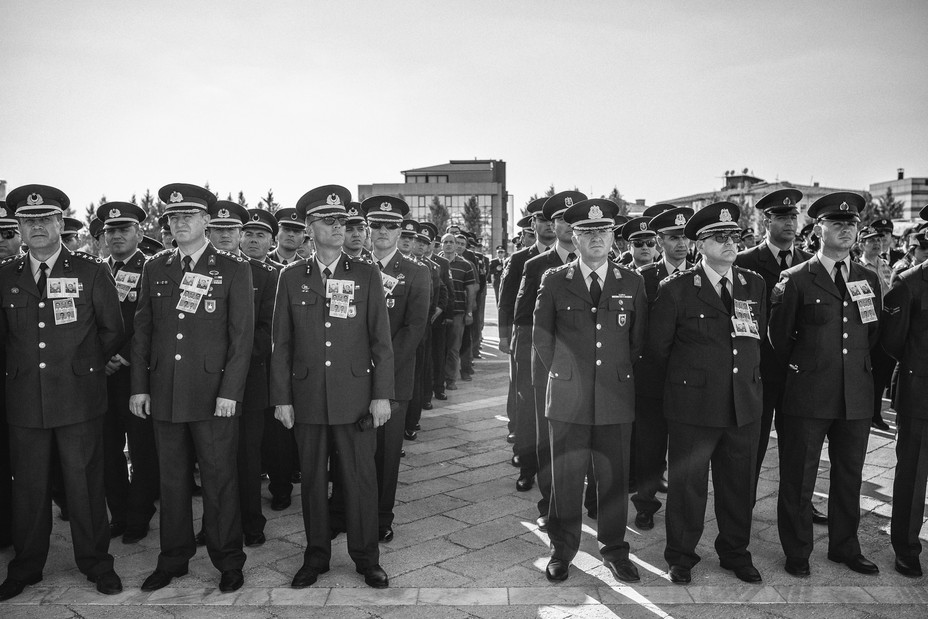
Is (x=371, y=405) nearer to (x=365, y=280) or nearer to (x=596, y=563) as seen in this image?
(x=365, y=280)

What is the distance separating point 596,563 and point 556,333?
148cm

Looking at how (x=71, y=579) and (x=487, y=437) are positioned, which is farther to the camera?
(x=487, y=437)

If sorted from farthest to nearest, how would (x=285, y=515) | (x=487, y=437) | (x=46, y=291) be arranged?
(x=487, y=437)
(x=285, y=515)
(x=46, y=291)

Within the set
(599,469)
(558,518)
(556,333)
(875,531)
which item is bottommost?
(875,531)

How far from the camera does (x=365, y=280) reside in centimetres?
433

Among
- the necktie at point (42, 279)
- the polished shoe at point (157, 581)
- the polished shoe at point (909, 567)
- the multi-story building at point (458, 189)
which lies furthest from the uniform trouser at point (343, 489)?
the multi-story building at point (458, 189)

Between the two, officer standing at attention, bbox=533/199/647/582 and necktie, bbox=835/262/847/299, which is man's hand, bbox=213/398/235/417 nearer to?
officer standing at attention, bbox=533/199/647/582

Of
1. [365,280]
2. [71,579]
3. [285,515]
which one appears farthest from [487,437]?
[71,579]

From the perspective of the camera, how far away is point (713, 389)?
420 centimetres

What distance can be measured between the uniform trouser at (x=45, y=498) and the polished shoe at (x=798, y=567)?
13.5 ft

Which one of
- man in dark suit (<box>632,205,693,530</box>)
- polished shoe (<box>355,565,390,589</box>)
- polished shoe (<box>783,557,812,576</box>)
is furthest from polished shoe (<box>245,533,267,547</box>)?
polished shoe (<box>783,557,812,576</box>)

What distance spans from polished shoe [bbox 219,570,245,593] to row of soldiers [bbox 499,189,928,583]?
1875mm

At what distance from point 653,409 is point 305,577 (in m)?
2.81

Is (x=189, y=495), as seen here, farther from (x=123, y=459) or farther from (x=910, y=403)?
(x=910, y=403)
